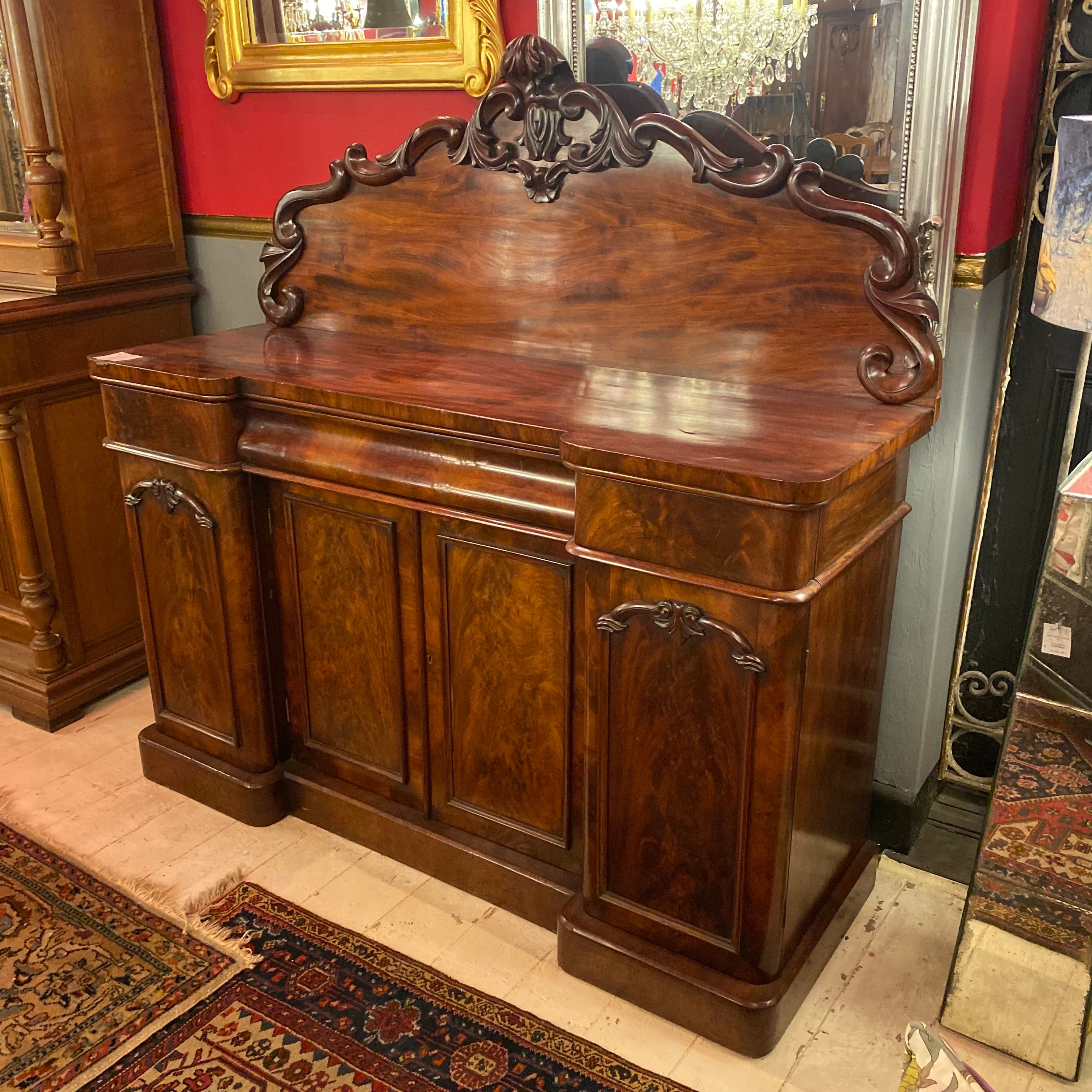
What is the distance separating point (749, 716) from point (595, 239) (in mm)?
1077

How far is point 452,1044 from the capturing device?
2041 mm

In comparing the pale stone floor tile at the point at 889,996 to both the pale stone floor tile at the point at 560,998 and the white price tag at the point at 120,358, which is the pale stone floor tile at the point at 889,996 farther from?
the white price tag at the point at 120,358

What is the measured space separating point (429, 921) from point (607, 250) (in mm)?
1491

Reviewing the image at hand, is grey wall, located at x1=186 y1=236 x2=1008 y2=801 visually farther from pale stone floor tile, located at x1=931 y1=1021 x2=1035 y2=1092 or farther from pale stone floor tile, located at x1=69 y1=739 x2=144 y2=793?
pale stone floor tile, located at x1=69 y1=739 x2=144 y2=793

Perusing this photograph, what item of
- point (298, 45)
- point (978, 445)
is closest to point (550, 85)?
point (298, 45)

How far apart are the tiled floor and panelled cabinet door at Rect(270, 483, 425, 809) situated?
233mm

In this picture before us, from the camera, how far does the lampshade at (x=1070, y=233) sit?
165 cm

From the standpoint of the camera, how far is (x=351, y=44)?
270cm

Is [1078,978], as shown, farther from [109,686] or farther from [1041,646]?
[109,686]

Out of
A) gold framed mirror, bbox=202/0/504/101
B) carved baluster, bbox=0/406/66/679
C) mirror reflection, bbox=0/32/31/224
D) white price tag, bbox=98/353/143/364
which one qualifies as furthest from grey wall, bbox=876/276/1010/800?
mirror reflection, bbox=0/32/31/224

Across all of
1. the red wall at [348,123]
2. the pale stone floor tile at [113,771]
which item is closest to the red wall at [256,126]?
the red wall at [348,123]

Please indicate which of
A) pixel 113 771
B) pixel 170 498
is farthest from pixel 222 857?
pixel 170 498

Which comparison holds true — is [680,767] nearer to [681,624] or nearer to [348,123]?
[681,624]

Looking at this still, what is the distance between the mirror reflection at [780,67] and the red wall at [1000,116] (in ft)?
0.47
